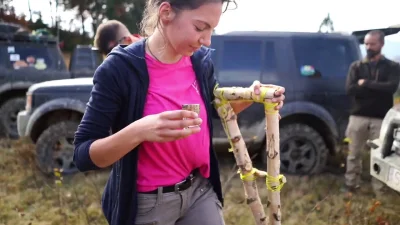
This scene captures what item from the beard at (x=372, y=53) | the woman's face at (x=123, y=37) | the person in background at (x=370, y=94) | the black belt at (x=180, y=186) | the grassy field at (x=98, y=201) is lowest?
the grassy field at (x=98, y=201)

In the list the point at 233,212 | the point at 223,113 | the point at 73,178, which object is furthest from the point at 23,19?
the point at 223,113

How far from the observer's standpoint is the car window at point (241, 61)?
5391mm

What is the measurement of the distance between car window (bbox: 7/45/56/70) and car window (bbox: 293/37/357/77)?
505 centimetres

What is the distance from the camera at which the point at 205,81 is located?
1798 mm

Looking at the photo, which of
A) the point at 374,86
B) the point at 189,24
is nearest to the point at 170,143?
the point at 189,24

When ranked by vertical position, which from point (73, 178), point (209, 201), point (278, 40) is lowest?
point (73, 178)

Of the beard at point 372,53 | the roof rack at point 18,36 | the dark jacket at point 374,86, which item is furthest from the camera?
the roof rack at point 18,36

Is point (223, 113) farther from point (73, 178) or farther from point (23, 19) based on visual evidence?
point (23, 19)

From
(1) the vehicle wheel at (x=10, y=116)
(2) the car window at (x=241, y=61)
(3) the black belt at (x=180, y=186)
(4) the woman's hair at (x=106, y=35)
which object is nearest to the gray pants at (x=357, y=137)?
(2) the car window at (x=241, y=61)

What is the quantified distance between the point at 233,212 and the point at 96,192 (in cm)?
143

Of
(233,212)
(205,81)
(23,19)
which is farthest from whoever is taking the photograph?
(23,19)

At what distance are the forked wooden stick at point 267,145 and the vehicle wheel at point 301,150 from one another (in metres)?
3.53

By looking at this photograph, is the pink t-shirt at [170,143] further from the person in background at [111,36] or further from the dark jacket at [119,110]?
the person in background at [111,36]

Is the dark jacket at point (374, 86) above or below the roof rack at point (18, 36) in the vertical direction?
below
